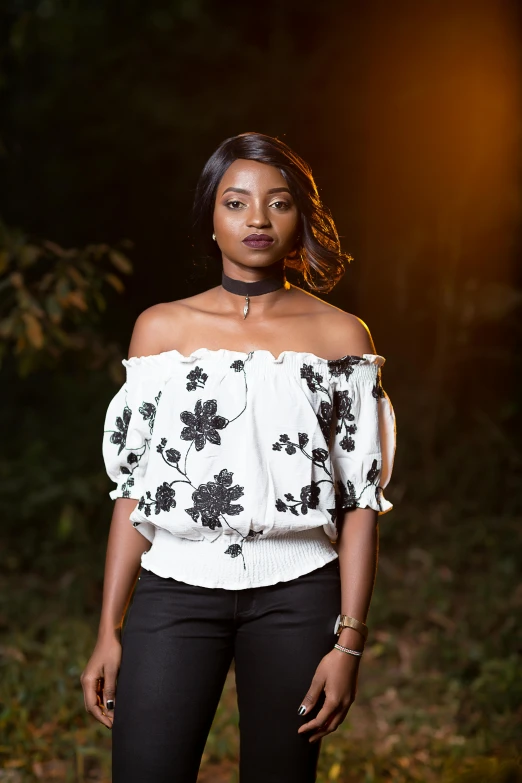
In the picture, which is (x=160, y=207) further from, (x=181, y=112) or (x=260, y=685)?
(x=260, y=685)

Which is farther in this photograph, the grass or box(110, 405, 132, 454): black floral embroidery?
the grass

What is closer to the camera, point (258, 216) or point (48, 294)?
point (258, 216)

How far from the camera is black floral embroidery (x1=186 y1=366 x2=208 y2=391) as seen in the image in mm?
1562

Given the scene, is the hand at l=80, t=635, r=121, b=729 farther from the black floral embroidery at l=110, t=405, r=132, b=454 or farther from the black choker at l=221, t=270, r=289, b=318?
the black choker at l=221, t=270, r=289, b=318

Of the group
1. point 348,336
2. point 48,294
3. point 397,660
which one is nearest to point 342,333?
point 348,336

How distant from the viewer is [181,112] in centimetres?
534

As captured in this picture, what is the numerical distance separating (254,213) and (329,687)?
82 centimetres

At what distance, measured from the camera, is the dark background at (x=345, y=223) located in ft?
14.5

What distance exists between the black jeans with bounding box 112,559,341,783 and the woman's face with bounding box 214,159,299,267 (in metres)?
0.58

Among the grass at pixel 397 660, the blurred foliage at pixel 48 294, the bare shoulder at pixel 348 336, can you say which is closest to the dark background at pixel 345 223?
the grass at pixel 397 660

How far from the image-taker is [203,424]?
1.54 m

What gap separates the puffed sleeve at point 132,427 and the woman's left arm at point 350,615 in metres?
0.39

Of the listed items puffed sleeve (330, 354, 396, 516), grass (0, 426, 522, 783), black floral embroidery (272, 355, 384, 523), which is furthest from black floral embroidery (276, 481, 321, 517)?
grass (0, 426, 522, 783)

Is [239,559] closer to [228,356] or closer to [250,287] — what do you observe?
[228,356]
